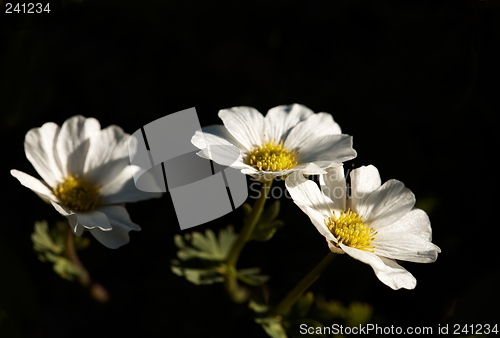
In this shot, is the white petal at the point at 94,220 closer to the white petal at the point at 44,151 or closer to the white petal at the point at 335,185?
the white petal at the point at 44,151

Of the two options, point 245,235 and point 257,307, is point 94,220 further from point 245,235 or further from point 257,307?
point 257,307

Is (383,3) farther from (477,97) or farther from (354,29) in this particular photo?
(477,97)

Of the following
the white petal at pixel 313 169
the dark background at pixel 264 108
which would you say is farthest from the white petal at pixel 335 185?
the dark background at pixel 264 108

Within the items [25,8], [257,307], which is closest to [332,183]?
[257,307]

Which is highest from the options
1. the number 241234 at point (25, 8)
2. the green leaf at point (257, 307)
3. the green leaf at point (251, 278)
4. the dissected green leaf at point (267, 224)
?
the number 241234 at point (25, 8)

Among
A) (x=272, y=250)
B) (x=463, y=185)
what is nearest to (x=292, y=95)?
(x=272, y=250)

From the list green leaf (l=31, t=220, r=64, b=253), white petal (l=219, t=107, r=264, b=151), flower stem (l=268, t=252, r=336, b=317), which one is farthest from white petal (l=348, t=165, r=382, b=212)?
green leaf (l=31, t=220, r=64, b=253)
